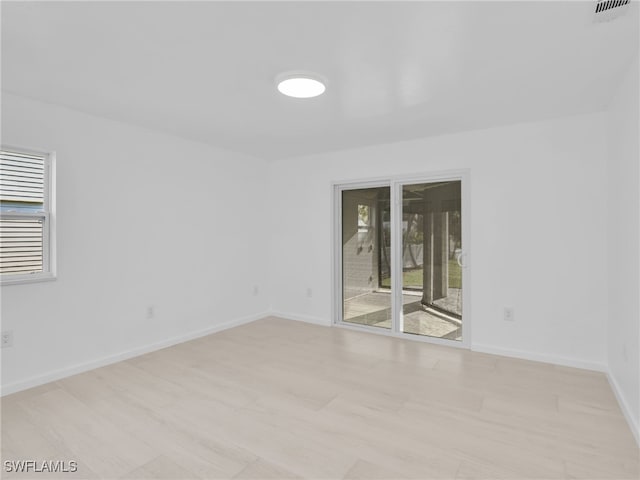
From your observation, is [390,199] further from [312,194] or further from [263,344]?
[263,344]

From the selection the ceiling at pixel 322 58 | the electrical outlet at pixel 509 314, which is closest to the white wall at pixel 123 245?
the ceiling at pixel 322 58

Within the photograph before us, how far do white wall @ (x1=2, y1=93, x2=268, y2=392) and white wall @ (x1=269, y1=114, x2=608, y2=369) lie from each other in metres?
2.32

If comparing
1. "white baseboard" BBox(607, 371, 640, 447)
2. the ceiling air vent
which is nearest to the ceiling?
the ceiling air vent

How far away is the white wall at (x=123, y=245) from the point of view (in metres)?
2.91

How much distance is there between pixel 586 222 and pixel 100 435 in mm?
4109

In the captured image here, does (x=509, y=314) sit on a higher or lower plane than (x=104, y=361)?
higher

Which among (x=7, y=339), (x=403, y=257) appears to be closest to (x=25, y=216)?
(x=7, y=339)

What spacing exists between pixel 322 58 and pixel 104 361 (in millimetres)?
3218

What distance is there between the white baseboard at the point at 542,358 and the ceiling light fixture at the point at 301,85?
9.74ft

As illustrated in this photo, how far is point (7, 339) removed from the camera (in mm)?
2750

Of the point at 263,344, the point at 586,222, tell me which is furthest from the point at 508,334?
the point at 263,344

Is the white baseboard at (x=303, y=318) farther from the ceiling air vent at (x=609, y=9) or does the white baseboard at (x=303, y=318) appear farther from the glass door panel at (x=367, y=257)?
the ceiling air vent at (x=609, y=9)

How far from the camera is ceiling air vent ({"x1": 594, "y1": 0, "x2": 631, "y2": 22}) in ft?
5.56

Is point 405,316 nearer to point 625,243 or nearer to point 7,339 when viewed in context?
point 625,243
